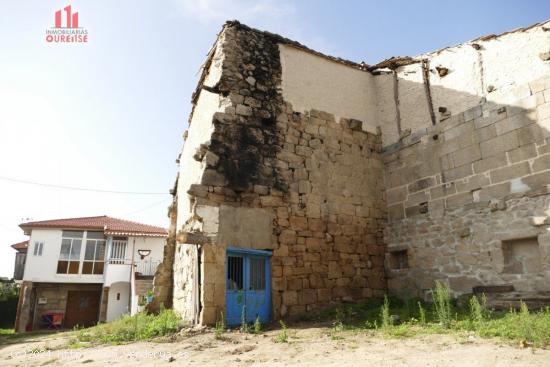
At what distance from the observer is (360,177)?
860cm

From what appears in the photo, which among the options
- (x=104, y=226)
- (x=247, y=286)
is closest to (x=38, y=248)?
(x=104, y=226)

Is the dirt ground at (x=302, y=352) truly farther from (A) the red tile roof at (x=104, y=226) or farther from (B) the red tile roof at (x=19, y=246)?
(B) the red tile roof at (x=19, y=246)

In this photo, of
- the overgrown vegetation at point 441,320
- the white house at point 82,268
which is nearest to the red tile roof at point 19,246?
the white house at point 82,268

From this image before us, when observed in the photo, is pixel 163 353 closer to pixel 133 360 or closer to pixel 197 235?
pixel 133 360

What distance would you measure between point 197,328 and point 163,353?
1.18 metres

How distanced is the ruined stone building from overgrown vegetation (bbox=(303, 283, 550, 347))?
371 mm

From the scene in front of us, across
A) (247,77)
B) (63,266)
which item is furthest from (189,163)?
(63,266)

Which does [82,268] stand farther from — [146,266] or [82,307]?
[146,266]

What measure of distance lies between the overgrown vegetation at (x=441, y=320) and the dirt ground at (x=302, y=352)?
0.28 m

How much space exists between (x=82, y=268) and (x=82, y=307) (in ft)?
6.70

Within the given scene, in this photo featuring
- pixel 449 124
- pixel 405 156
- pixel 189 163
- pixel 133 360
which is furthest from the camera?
pixel 189 163

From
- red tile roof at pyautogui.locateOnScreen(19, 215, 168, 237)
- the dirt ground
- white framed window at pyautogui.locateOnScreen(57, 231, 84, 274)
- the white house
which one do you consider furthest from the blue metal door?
white framed window at pyautogui.locateOnScreen(57, 231, 84, 274)

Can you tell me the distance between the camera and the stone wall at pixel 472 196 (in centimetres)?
623

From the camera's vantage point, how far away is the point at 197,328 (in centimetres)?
621
